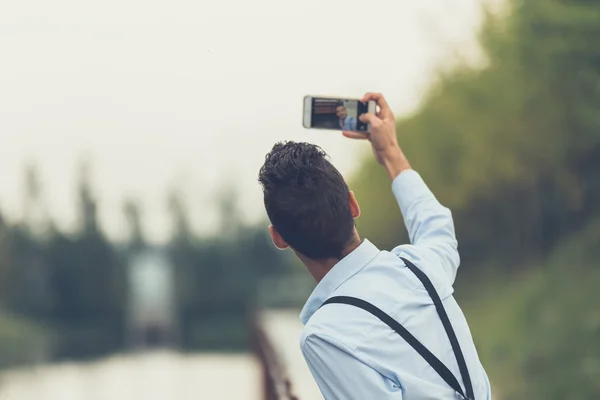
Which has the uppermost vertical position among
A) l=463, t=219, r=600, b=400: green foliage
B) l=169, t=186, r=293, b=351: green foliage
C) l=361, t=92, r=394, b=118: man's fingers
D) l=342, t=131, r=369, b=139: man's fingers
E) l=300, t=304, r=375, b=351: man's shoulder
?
l=361, t=92, r=394, b=118: man's fingers

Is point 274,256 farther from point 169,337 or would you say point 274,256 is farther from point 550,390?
point 550,390

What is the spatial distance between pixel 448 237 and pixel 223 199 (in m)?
78.6

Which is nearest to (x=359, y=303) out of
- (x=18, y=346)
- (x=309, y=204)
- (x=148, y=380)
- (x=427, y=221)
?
(x=309, y=204)

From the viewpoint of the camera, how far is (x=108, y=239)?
69.0 metres

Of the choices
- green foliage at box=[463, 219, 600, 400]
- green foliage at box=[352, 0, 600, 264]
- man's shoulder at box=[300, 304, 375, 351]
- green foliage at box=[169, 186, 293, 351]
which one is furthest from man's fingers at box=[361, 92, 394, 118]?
green foliage at box=[169, 186, 293, 351]

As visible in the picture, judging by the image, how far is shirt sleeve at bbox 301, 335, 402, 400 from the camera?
181 centimetres

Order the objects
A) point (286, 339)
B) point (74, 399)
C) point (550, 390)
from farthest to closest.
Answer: point (74, 399), point (286, 339), point (550, 390)

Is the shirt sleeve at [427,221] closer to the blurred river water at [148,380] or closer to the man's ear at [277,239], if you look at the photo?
the man's ear at [277,239]

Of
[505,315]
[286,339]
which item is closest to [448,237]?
[505,315]

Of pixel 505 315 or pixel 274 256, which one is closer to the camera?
pixel 505 315

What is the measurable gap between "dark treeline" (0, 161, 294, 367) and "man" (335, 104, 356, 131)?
50.3 meters

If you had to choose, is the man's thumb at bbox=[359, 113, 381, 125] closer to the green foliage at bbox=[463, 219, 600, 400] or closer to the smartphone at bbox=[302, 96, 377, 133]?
the smartphone at bbox=[302, 96, 377, 133]

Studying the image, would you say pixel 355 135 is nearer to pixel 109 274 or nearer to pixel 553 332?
pixel 553 332

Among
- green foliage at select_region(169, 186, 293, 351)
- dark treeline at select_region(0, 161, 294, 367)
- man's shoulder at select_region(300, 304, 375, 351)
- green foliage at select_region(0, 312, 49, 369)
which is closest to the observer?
man's shoulder at select_region(300, 304, 375, 351)
